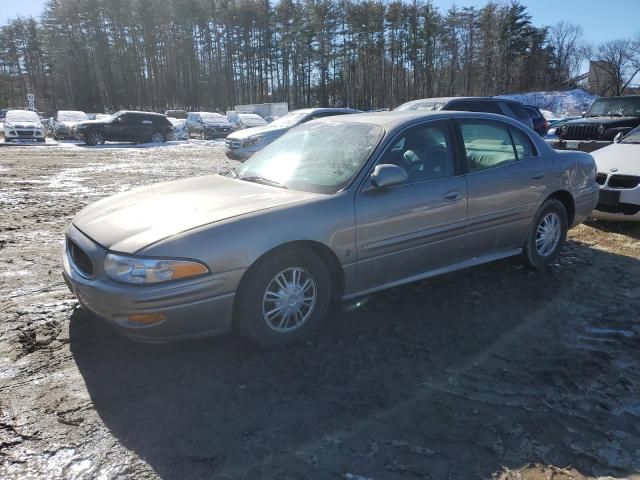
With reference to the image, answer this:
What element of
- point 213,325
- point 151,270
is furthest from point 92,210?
point 213,325

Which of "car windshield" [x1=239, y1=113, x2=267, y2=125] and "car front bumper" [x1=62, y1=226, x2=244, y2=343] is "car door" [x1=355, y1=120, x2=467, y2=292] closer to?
"car front bumper" [x1=62, y1=226, x2=244, y2=343]

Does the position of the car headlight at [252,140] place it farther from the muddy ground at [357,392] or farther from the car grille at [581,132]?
the muddy ground at [357,392]

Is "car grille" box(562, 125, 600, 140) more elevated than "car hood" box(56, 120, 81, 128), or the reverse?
"car hood" box(56, 120, 81, 128)

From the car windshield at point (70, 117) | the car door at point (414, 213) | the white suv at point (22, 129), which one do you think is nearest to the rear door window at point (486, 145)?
the car door at point (414, 213)

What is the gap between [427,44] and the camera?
6241 cm

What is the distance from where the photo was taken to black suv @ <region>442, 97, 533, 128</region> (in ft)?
33.2

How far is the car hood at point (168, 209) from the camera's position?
3.02m

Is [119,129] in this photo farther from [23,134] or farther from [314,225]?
[314,225]

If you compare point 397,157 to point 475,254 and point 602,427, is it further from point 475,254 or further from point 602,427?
point 602,427

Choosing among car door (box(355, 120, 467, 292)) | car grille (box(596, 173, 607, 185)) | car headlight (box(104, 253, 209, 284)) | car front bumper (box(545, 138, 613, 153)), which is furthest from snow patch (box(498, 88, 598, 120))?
car headlight (box(104, 253, 209, 284))

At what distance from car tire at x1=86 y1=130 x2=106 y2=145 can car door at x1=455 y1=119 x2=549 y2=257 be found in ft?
72.0

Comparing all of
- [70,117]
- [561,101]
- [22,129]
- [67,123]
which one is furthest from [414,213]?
[561,101]

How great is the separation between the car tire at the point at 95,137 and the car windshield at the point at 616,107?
66.2 ft

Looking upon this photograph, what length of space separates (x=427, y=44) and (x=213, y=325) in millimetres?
66479
